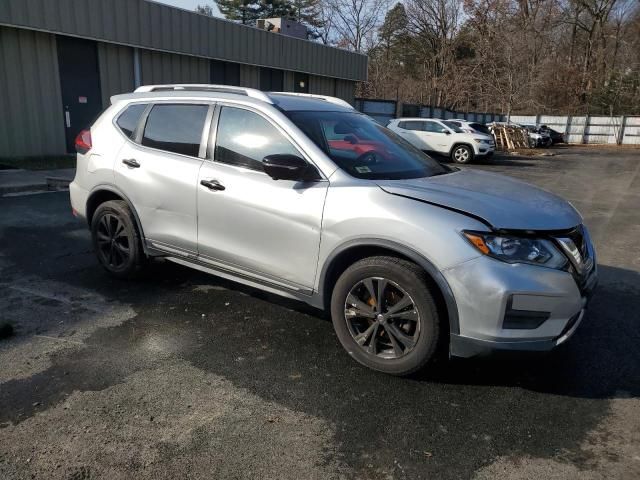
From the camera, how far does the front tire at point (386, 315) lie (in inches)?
122

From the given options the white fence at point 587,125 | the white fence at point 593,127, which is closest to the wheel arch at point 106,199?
the white fence at point 587,125

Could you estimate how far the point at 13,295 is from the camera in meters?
4.57

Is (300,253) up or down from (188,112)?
down

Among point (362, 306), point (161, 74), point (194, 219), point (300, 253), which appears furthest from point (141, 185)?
point (161, 74)

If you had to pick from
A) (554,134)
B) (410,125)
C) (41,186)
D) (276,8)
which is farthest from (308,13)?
(41,186)

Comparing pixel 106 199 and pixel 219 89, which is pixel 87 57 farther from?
pixel 219 89

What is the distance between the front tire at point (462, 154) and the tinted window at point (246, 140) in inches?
688

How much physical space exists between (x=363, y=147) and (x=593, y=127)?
43.4 metres

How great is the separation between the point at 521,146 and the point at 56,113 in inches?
994

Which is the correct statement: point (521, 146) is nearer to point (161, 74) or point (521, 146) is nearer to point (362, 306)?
point (161, 74)

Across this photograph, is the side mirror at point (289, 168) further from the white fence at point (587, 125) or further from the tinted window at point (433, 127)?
the white fence at point (587, 125)

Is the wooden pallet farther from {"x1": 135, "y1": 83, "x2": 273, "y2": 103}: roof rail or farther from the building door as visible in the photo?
{"x1": 135, "y1": 83, "x2": 273, "y2": 103}: roof rail

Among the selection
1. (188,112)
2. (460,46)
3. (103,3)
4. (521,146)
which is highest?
(460,46)

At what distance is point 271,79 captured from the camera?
2180 cm
